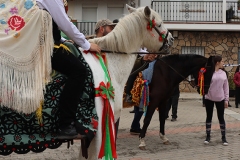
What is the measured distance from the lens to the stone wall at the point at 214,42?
21.2 m

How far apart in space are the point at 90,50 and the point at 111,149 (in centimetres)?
110

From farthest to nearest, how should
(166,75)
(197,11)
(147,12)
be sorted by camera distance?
(197,11), (166,75), (147,12)

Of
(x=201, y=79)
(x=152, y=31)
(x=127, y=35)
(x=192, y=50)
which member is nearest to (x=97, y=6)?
(x=192, y=50)

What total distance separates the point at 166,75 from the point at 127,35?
352 cm

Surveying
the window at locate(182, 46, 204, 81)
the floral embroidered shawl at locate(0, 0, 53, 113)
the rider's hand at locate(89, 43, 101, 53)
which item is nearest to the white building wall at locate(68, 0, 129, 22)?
the window at locate(182, 46, 204, 81)

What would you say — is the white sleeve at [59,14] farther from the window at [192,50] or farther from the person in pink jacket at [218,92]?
the window at [192,50]

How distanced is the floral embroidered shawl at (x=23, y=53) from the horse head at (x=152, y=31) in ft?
4.51

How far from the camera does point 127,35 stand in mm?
3977

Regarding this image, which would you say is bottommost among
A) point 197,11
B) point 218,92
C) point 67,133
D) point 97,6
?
point 67,133

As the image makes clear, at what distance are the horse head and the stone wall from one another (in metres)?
17.0

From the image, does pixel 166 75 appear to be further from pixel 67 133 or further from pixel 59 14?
pixel 59 14

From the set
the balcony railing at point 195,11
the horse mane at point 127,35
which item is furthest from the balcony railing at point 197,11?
the horse mane at point 127,35

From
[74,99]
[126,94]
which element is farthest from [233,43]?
[74,99]

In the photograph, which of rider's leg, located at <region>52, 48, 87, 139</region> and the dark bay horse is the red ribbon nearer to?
rider's leg, located at <region>52, 48, 87, 139</region>
